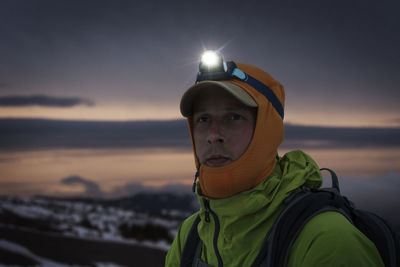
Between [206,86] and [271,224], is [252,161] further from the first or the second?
[206,86]

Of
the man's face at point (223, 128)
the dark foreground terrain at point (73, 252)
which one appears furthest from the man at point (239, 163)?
the dark foreground terrain at point (73, 252)

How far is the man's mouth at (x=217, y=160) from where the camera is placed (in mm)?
2885

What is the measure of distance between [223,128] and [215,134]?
3.4 inches

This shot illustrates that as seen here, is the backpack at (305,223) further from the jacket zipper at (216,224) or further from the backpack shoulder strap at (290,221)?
the jacket zipper at (216,224)

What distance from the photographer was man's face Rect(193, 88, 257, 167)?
9.42 feet

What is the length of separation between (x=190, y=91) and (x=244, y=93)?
0.47 m

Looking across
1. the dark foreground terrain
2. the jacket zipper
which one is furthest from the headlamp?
the dark foreground terrain

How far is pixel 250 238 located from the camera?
268cm

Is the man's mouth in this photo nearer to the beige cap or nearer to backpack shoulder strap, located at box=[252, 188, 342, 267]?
the beige cap

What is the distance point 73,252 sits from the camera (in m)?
11.4

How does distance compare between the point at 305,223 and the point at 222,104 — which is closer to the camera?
the point at 305,223

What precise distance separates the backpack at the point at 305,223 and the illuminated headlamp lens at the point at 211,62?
1267 millimetres

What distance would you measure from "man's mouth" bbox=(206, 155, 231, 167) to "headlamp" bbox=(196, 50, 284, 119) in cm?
67

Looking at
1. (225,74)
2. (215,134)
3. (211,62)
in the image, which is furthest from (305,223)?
(211,62)
